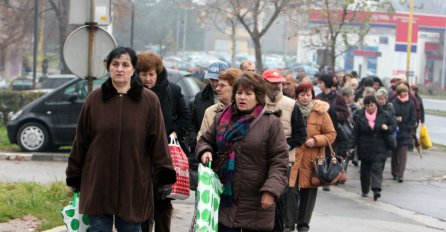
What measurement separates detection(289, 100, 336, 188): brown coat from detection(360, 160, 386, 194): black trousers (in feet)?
11.9

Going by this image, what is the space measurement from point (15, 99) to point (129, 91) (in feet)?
60.3

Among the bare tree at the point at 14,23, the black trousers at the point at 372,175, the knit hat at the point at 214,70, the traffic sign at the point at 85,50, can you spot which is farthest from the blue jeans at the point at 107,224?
the bare tree at the point at 14,23

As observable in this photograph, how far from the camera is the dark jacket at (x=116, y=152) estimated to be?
6.36m

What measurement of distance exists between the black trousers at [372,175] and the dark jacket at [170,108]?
19.6ft

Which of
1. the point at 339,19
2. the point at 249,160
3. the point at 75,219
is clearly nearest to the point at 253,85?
the point at 249,160

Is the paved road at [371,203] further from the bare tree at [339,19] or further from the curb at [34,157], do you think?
the bare tree at [339,19]

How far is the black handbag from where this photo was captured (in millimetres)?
10727

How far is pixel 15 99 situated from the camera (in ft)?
79.7

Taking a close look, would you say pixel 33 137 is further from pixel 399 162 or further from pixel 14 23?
pixel 14 23

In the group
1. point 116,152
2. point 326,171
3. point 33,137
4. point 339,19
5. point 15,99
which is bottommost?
point 33,137

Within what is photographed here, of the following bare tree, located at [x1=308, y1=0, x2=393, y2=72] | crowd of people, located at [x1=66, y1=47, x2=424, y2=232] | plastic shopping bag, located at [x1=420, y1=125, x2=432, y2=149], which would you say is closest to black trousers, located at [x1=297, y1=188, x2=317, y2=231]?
crowd of people, located at [x1=66, y1=47, x2=424, y2=232]

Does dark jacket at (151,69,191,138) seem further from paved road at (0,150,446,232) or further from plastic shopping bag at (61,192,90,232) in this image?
plastic shopping bag at (61,192,90,232)

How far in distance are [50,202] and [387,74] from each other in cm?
6913

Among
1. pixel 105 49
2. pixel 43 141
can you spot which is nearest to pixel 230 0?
pixel 43 141
